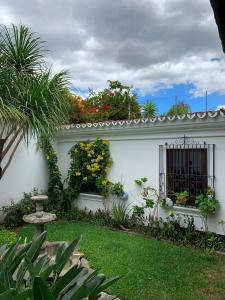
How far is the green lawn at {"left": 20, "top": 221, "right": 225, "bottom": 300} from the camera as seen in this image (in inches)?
204

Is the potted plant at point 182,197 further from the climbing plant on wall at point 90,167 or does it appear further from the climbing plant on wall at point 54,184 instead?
the climbing plant on wall at point 54,184

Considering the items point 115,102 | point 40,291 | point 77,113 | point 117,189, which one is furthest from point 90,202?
point 40,291

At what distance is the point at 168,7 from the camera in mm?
5641

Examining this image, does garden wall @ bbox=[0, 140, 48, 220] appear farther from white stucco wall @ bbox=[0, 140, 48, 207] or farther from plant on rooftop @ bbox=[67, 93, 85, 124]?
plant on rooftop @ bbox=[67, 93, 85, 124]

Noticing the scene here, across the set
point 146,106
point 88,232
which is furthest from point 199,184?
point 146,106

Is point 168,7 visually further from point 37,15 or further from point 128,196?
point 128,196

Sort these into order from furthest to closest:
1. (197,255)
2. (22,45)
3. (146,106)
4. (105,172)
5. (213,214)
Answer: (146,106), (105,172), (22,45), (213,214), (197,255)

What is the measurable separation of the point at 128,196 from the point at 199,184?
2.32 meters

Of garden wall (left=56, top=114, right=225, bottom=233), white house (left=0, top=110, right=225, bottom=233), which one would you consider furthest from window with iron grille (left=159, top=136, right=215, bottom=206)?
garden wall (left=56, top=114, right=225, bottom=233)

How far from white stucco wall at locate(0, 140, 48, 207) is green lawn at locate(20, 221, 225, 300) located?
2.29 meters

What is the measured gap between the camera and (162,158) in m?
8.82

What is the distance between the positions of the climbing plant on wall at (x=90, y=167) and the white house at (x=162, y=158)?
0.24 meters

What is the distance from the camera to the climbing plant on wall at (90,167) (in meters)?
10.2

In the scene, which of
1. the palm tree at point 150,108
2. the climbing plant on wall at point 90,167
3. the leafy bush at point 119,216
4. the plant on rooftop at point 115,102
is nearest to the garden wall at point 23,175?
the climbing plant on wall at point 90,167
